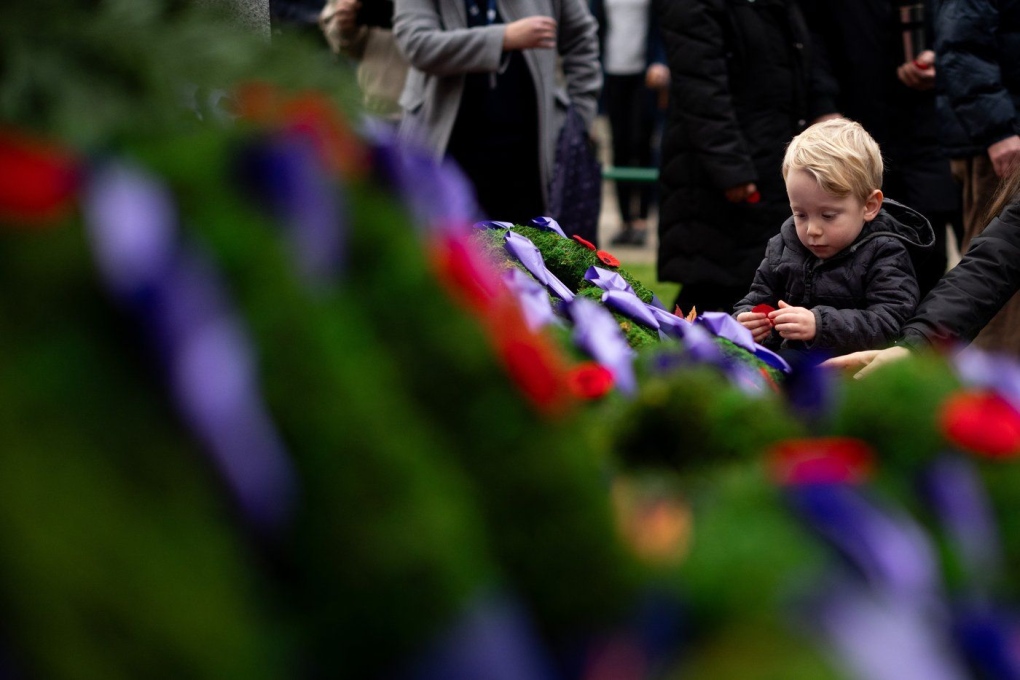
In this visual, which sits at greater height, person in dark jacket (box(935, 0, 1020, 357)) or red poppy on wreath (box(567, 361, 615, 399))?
red poppy on wreath (box(567, 361, 615, 399))

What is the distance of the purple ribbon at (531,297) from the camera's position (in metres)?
1.49

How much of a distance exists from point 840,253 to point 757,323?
42 cm

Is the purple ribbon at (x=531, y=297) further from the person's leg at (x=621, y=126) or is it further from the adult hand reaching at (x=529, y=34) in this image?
the person's leg at (x=621, y=126)

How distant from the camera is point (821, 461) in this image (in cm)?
84

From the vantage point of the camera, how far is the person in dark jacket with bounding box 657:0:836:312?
13.2 feet

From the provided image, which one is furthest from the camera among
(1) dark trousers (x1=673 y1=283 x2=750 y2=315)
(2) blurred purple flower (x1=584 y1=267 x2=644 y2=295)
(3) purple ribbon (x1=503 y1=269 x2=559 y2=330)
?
(1) dark trousers (x1=673 y1=283 x2=750 y2=315)

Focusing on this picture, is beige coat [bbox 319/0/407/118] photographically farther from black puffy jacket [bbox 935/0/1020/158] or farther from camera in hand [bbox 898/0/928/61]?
black puffy jacket [bbox 935/0/1020/158]

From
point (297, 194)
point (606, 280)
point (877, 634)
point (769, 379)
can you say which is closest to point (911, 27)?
point (606, 280)

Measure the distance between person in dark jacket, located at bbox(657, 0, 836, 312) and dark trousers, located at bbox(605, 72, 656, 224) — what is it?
3691 millimetres

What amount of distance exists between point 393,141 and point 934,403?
0.51 metres

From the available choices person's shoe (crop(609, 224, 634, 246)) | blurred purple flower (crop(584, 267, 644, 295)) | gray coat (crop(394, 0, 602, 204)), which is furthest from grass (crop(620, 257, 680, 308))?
Answer: blurred purple flower (crop(584, 267, 644, 295))

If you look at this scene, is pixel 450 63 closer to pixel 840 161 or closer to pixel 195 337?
pixel 840 161

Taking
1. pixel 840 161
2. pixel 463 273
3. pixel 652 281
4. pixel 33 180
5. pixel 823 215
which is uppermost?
pixel 33 180

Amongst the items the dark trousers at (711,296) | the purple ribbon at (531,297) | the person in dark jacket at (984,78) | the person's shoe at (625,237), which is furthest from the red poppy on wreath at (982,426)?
the person's shoe at (625,237)
